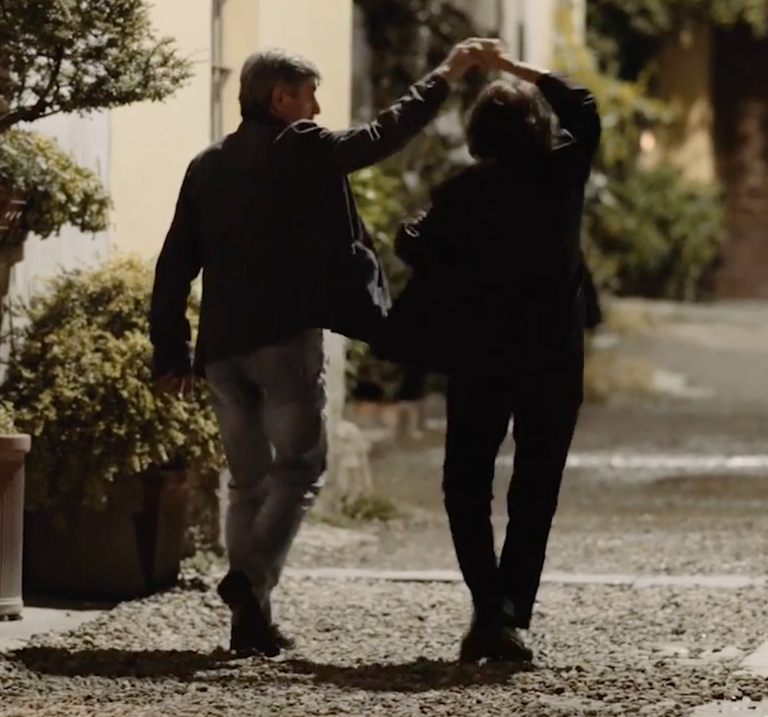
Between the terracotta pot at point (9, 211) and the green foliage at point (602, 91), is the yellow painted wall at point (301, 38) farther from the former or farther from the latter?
the green foliage at point (602, 91)

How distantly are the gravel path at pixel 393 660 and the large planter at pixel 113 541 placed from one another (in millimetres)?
152

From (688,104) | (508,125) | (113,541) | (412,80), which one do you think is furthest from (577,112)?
(688,104)

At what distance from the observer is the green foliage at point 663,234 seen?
25484 millimetres

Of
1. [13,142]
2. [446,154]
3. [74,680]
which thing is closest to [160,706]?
[74,680]

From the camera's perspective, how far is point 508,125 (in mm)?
6156

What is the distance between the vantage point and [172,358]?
6.42m

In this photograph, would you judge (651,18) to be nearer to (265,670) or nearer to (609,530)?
(609,530)

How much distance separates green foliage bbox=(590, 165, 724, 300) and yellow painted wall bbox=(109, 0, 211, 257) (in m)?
15.7

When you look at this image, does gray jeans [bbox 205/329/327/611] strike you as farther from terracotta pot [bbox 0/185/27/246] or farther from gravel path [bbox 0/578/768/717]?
terracotta pot [bbox 0/185/27/246]

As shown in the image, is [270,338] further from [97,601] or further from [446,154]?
[446,154]

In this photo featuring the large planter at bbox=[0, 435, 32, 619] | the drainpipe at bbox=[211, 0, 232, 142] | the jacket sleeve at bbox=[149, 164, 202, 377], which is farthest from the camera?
the drainpipe at bbox=[211, 0, 232, 142]

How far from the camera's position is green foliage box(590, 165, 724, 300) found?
83.6 feet

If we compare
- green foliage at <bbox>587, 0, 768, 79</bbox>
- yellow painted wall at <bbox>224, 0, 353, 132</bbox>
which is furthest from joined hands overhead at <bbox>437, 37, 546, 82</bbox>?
green foliage at <bbox>587, 0, 768, 79</bbox>

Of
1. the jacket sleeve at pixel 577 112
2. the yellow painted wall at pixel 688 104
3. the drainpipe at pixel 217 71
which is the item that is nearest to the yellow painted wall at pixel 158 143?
the drainpipe at pixel 217 71
